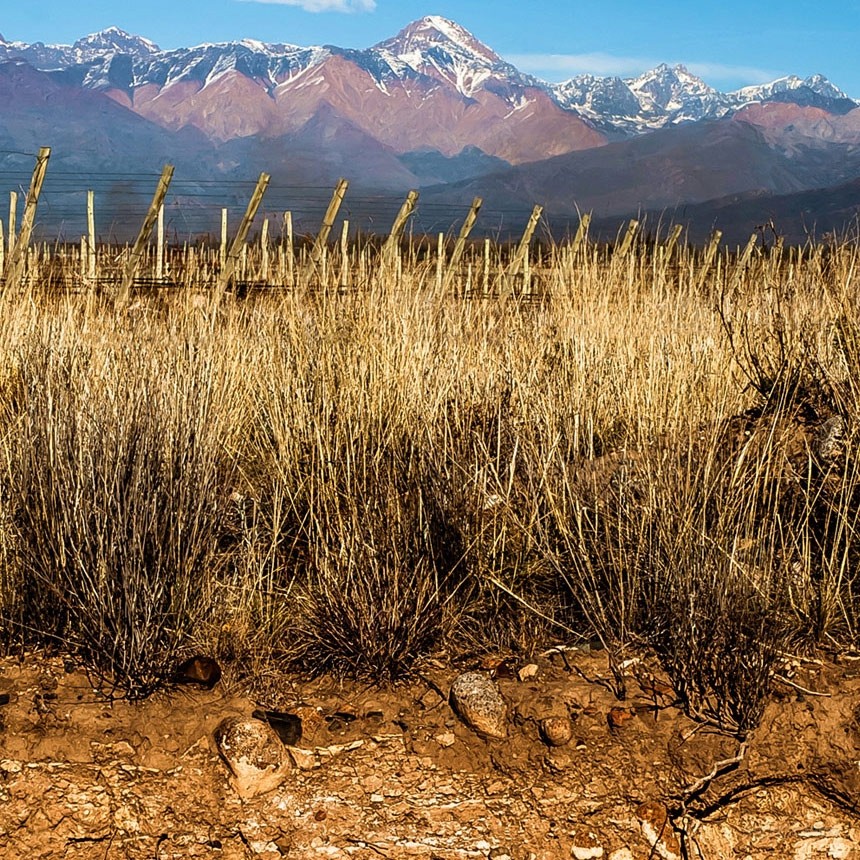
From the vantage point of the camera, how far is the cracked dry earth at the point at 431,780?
8.23 feet

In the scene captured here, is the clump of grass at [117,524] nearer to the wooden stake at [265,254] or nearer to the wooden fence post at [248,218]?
the wooden stake at [265,254]

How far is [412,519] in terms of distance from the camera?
11.2ft

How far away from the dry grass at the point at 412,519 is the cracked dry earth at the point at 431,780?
0.14m

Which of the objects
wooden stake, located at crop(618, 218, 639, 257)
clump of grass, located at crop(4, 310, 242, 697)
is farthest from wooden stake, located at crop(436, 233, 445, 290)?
clump of grass, located at crop(4, 310, 242, 697)

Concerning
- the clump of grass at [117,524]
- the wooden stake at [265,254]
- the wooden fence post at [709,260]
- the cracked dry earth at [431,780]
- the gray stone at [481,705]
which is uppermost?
the wooden fence post at [709,260]

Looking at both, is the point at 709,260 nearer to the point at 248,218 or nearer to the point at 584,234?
the point at 584,234

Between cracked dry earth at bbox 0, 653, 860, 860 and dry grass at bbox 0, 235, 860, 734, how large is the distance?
0.14m

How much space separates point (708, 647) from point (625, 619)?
300mm

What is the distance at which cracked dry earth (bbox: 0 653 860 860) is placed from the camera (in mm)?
2510

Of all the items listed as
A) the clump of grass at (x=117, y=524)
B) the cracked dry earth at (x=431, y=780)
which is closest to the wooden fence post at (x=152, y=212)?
the clump of grass at (x=117, y=524)

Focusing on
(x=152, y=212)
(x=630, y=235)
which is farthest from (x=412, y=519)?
(x=630, y=235)

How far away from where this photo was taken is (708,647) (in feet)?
9.37

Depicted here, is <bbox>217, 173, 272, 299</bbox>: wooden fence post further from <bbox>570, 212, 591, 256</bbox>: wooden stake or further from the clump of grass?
the clump of grass

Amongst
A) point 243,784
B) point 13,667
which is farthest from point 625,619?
A: point 13,667
